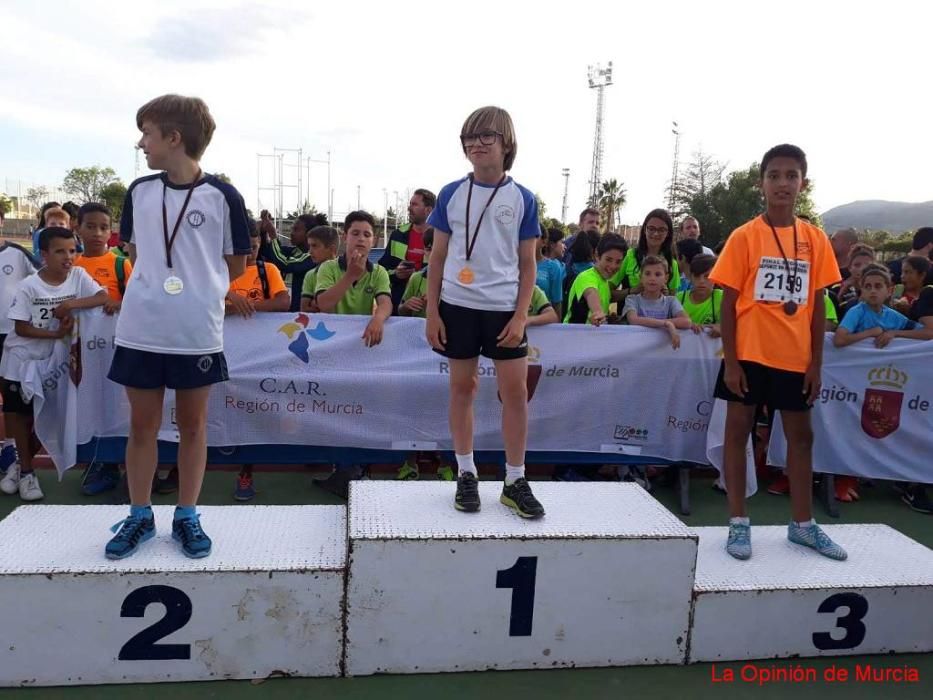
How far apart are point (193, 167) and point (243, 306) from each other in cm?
196

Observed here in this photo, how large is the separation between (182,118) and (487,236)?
3.84 ft

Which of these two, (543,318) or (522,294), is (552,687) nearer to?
(522,294)

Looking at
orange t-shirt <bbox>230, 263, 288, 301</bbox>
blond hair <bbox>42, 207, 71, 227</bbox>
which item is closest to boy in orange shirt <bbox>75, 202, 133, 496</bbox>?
orange t-shirt <bbox>230, 263, 288, 301</bbox>

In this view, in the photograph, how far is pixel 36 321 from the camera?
4145 millimetres

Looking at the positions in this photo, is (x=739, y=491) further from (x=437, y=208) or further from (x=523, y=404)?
(x=437, y=208)

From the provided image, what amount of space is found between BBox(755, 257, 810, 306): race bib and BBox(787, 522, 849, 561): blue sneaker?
1019 millimetres

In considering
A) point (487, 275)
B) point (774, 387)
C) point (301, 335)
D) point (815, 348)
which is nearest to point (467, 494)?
point (487, 275)

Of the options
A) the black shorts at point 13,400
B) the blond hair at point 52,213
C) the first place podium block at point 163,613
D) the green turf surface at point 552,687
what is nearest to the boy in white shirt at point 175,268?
the first place podium block at point 163,613

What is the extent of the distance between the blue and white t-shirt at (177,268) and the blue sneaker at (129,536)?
68cm

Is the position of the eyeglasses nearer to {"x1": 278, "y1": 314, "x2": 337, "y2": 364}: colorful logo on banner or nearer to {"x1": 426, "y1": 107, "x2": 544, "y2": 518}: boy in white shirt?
{"x1": 426, "y1": 107, "x2": 544, "y2": 518}: boy in white shirt

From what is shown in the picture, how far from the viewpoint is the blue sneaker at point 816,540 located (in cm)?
310

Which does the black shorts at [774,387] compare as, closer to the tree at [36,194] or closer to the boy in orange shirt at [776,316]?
the boy in orange shirt at [776,316]

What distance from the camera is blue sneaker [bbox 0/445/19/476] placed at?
4348 millimetres

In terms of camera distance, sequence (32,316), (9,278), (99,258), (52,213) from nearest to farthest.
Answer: (32,316) → (9,278) → (99,258) → (52,213)
